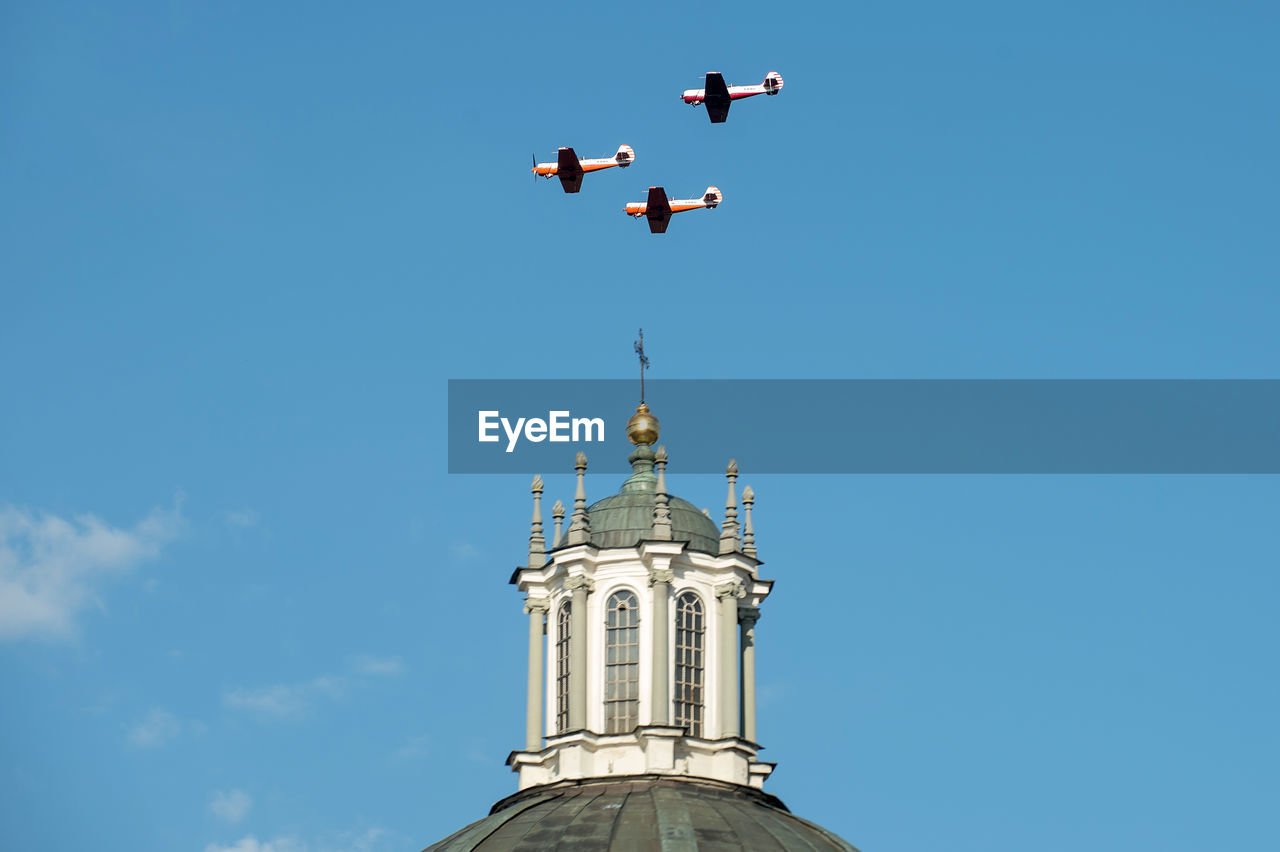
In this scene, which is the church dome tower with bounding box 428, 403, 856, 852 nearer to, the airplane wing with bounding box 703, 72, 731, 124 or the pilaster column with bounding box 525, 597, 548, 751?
the pilaster column with bounding box 525, 597, 548, 751

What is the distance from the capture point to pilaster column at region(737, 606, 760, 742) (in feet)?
342

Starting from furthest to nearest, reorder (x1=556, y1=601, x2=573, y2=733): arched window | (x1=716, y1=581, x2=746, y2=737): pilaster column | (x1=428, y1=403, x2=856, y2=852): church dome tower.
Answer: (x1=556, y1=601, x2=573, y2=733): arched window → (x1=716, y1=581, x2=746, y2=737): pilaster column → (x1=428, y1=403, x2=856, y2=852): church dome tower

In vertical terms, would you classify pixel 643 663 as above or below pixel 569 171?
below

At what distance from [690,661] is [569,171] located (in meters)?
19.8

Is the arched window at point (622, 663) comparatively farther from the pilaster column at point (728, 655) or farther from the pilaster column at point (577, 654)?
the pilaster column at point (728, 655)

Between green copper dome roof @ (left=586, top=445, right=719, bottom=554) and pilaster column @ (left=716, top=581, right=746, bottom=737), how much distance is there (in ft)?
6.38

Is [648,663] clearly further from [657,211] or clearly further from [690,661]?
[657,211]

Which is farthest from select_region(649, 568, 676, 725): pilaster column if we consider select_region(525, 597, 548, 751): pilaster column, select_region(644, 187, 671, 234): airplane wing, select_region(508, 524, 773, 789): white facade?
select_region(644, 187, 671, 234): airplane wing

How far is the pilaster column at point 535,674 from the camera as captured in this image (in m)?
104

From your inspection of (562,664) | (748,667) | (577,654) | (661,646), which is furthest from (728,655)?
(562,664)

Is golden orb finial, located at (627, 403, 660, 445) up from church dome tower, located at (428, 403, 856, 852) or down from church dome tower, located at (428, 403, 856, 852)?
up

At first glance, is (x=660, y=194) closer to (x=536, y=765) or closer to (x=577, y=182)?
(x=577, y=182)

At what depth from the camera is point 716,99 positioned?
104 m

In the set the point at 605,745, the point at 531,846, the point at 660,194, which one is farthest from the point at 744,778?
the point at 660,194
